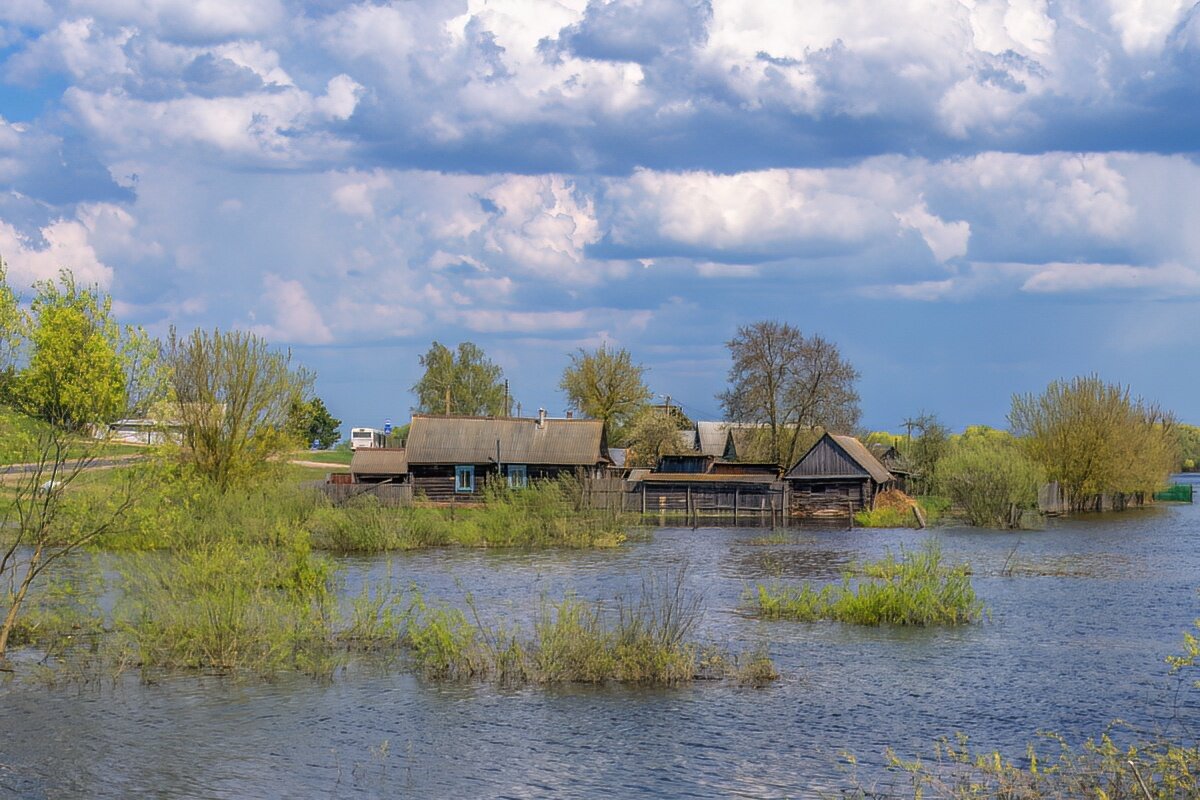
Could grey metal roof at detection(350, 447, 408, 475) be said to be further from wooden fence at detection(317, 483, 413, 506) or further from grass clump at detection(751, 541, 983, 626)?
grass clump at detection(751, 541, 983, 626)

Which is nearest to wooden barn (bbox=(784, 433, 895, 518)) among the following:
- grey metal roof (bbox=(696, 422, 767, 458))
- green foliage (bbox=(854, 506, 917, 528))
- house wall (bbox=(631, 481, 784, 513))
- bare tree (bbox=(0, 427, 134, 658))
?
house wall (bbox=(631, 481, 784, 513))

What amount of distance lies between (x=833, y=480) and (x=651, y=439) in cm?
2526

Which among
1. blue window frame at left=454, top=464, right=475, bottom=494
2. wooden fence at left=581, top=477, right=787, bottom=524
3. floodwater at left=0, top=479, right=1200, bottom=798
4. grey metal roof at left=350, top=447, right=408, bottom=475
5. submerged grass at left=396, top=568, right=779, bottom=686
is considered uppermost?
grey metal roof at left=350, top=447, right=408, bottom=475

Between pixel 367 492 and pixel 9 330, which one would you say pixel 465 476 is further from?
pixel 9 330

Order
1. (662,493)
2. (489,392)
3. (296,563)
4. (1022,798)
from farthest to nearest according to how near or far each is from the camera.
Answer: (489,392), (662,493), (296,563), (1022,798)

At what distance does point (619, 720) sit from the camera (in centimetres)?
1478

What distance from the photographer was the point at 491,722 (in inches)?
578

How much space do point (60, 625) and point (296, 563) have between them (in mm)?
3981

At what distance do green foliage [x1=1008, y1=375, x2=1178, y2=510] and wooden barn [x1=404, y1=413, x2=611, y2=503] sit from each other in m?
26.4

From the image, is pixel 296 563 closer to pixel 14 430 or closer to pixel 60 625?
pixel 60 625

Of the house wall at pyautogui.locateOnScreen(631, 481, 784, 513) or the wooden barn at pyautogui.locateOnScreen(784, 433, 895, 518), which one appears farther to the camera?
the wooden barn at pyautogui.locateOnScreen(784, 433, 895, 518)

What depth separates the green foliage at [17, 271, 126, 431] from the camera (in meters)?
15.8

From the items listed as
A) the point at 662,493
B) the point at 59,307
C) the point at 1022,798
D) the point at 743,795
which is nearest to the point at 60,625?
the point at 59,307

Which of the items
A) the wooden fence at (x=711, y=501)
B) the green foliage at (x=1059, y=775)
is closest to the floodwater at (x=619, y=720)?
the green foliage at (x=1059, y=775)
